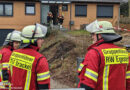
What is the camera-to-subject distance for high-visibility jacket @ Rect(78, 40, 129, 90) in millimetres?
2955

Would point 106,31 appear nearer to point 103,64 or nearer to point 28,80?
point 103,64

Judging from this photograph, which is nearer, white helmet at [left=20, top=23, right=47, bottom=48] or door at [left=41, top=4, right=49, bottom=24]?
white helmet at [left=20, top=23, right=47, bottom=48]

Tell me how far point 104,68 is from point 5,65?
1799 mm

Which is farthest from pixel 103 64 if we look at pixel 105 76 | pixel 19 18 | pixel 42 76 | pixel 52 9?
pixel 52 9

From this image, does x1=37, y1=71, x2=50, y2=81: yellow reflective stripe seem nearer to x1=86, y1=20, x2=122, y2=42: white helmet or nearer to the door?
x1=86, y1=20, x2=122, y2=42: white helmet

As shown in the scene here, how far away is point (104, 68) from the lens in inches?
120

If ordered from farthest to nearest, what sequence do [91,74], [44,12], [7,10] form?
1. [44,12]
2. [7,10]
3. [91,74]

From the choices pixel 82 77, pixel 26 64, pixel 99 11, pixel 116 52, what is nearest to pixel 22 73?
pixel 26 64

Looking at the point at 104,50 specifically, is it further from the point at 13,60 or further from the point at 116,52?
the point at 13,60

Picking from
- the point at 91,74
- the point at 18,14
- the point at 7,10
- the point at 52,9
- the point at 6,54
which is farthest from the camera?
the point at 52,9

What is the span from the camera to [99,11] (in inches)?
1036

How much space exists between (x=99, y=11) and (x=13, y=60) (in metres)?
23.9

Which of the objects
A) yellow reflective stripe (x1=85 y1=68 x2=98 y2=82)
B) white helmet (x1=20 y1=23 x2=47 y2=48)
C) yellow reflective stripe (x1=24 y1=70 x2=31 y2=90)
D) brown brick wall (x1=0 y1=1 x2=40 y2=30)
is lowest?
yellow reflective stripe (x1=24 y1=70 x2=31 y2=90)

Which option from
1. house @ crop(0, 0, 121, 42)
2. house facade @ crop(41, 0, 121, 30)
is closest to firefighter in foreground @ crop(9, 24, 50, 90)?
house @ crop(0, 0, 121, 42)
